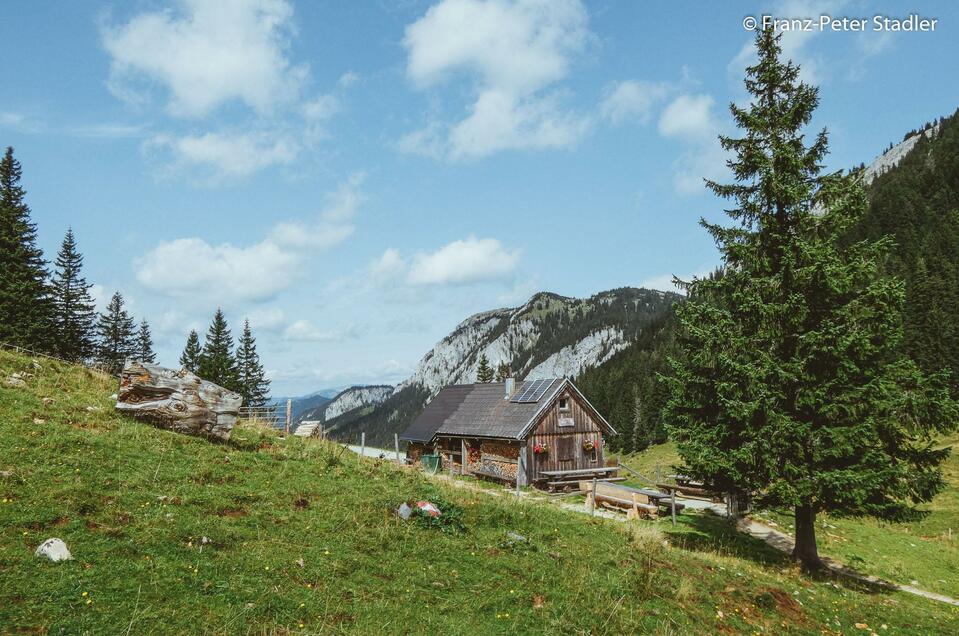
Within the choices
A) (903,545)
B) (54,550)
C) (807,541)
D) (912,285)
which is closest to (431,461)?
(807,541)

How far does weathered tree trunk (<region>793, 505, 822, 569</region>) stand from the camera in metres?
16.9

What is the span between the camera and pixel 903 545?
869 inches

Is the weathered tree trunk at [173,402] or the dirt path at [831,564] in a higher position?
the weathered tree trunk at [173,402]

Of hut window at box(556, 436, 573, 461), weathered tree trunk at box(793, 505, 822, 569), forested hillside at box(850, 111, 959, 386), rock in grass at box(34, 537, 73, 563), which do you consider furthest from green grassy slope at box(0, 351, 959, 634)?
forested hillside at box(850, 111, 959, 386)

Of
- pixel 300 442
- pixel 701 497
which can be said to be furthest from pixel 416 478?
pixel 701 497

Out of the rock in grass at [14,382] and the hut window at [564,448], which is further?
the hut window at [564,448]

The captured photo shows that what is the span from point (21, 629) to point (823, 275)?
64.5 ft

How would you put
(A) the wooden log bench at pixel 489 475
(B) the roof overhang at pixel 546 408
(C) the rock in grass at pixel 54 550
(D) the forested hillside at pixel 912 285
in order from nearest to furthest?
(C) the rock in grass at pixel 54 550 < (B) the roof overhang at pixel 546 408 < (A) the wooden log bench at pixel 489 475 < (D) the forested hillside at pixel 912 285

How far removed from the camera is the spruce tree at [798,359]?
1463 cm

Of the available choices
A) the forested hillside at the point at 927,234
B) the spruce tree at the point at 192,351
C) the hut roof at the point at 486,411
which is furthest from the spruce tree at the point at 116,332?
the forested hillside at the point at 927,234

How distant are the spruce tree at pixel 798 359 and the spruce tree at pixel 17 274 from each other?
55707 mm

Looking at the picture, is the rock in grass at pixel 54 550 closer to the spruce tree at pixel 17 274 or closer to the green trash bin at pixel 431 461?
the green trash bin at pixel 431 461

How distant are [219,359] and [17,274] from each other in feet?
90.5

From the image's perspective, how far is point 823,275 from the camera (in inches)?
604
